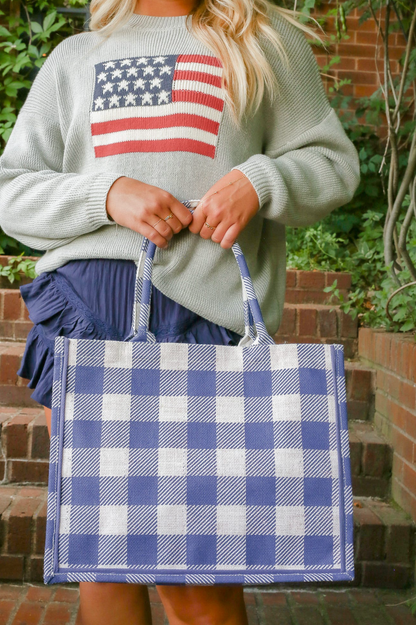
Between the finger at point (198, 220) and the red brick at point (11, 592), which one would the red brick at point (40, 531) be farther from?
the finger at point (198, 220)

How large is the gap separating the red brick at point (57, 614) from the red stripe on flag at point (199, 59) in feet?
5.63

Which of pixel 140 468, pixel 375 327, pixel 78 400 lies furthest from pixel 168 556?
pixel 375 327

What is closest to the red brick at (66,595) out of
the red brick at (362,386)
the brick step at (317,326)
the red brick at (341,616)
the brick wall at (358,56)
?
the red brick at (341,616)

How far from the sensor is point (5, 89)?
392cm

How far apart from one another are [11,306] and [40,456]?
36.5 inches

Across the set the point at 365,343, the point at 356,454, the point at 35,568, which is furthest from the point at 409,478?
the point at 35,568

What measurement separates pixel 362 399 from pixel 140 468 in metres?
1.96

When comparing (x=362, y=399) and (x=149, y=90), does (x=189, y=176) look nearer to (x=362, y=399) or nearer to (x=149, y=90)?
(x=149, y=90)

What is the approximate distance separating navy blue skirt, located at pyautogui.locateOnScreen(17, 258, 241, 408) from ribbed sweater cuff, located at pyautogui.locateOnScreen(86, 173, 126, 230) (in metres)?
0.09

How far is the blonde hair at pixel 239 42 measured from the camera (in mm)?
1104

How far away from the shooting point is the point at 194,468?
91 centimetres

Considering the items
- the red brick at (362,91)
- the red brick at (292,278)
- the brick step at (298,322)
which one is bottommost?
the brick step at (298,322)

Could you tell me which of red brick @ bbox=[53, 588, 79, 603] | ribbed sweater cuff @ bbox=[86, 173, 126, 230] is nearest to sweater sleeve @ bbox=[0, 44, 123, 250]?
ribbed sweater cuff @ bbox=[86, 173, 126, 230]

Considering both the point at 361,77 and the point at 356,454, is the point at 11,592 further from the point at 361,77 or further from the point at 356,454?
the point at 361,77
